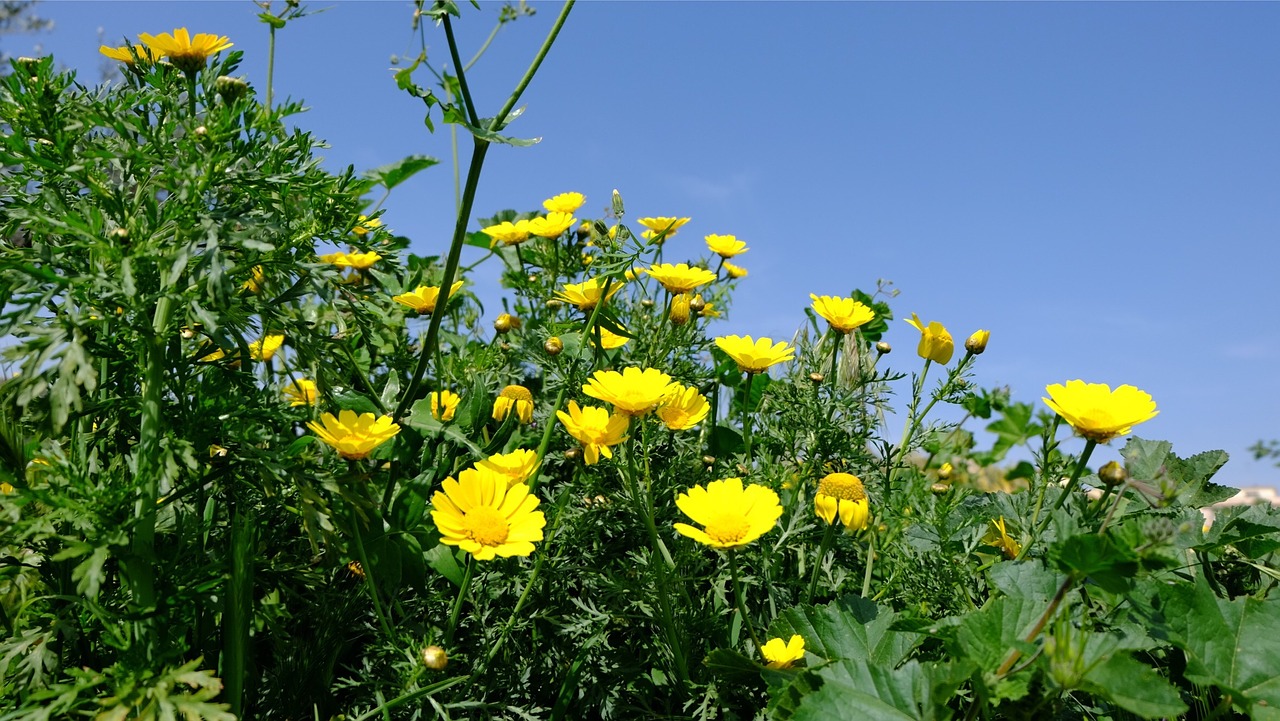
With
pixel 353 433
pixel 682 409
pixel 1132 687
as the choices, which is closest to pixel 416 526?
pixel 353 433

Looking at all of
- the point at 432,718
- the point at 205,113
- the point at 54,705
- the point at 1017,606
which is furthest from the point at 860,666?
the point at 205,113

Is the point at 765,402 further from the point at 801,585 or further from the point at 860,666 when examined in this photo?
the point at 860,666

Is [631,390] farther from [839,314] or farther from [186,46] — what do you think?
[186,46]

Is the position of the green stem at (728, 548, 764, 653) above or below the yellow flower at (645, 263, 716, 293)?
below

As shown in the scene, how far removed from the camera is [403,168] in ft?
9.41

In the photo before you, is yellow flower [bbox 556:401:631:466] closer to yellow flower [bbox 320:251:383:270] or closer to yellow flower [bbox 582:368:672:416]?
yellow flower [bbox 582:368:672:416]

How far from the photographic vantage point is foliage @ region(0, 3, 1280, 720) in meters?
1.13

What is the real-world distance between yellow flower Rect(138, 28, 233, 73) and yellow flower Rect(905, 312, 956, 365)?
133cm

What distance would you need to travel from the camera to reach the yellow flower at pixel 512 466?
135cm

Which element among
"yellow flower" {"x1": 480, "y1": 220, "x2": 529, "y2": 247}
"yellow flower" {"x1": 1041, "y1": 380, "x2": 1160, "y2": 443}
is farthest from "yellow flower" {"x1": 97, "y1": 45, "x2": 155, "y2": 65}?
Answer: "yellow flower" {"x1": 1041, "y1": 380, "x2": 1160, "y2": 443}

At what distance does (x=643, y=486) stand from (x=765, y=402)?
510 mm

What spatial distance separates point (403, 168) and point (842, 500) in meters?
1.94

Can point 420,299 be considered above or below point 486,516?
above

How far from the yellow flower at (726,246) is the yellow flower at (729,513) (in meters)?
0.91
